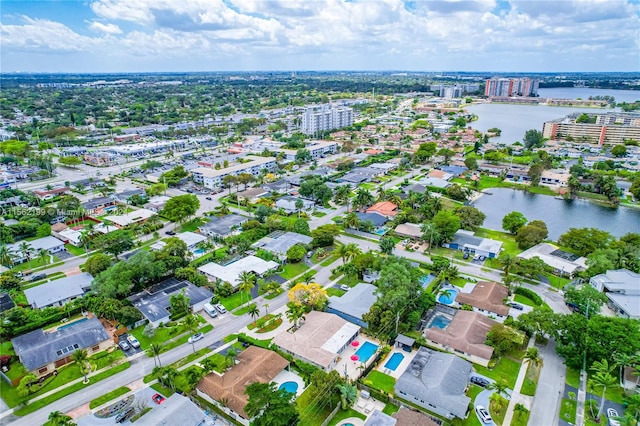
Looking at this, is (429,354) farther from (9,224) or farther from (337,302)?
(9,224)

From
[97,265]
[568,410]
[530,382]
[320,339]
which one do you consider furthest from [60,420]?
[568,410]

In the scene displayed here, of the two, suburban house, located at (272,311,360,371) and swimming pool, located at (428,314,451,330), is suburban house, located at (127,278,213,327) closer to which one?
suburban house, located at (272,311,360,371)

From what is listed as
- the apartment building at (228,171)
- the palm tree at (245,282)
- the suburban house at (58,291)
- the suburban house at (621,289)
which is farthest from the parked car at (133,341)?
the apartment building at (228,171)

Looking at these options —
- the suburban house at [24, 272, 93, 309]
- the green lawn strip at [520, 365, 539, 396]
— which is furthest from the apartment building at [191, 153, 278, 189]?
the green lawn strip at [520, 365, 539, 396]

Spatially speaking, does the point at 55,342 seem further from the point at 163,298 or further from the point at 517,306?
the point at 517,306

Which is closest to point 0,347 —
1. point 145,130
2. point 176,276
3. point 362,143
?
point 176,276

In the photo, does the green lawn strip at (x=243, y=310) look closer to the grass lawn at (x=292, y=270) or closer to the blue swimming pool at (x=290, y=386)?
the grass lawn at (x=292, y=270)
